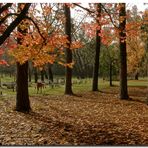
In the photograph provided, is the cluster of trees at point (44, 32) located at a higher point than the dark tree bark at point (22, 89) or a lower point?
higher

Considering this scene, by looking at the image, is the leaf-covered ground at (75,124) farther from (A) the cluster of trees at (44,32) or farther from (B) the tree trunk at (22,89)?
(A) the cluster of trees at (44,32)

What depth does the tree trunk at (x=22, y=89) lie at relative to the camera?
39.9 ft

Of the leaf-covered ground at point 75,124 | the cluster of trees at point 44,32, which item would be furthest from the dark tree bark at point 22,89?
the leaf-covered ground at point 75,124

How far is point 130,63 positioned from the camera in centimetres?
3419

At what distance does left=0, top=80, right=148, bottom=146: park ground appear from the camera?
26.1 feet

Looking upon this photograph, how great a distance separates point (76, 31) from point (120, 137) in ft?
56.1

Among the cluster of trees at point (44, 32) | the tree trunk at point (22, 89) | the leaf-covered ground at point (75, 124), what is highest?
the cluster of trees at point (44, 32)

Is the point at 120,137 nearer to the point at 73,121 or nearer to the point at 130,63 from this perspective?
the point at 73,121

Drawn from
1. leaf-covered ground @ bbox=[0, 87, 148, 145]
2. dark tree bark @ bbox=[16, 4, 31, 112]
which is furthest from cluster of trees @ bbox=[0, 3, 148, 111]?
leaf-covered ground @ bbox=[0, 87, 148, 145]

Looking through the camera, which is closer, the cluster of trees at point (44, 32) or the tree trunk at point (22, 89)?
the cluster of trees at point (44, 32)

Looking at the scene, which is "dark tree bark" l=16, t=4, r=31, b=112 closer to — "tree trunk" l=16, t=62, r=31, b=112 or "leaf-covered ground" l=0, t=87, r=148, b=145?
"tree trunk" l=16, t=62, r=31, b=112

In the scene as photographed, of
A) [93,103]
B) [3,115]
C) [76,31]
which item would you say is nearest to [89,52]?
[76,31]

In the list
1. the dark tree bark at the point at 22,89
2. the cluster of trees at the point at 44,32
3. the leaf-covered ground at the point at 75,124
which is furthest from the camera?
the dark tree bark at the point at 22,89

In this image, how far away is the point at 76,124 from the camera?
9.73 m
